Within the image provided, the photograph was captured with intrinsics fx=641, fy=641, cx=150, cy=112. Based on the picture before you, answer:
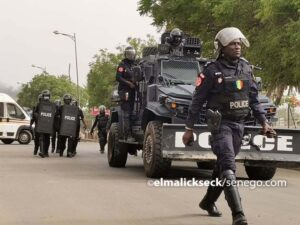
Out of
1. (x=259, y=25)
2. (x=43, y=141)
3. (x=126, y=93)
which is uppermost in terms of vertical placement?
(x=259, y=25)

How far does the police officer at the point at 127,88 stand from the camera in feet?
41.8

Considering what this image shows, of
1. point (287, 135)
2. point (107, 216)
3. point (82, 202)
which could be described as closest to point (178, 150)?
point (287, 135)

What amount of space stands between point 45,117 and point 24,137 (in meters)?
11.3

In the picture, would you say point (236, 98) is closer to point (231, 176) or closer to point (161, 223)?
point (231, 176)

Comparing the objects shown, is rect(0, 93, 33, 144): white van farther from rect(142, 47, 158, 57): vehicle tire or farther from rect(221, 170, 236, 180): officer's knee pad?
rect(221, 170, 236, 180): officer's knee pad

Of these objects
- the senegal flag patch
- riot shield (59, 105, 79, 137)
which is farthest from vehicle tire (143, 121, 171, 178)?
→ riot shield (59, 105, 79, 137)

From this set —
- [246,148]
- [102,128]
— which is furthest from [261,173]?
[102,128]

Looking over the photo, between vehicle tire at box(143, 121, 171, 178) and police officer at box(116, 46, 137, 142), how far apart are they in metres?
1.69

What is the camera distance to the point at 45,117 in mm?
17844

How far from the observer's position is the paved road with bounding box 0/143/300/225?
21.8 ft

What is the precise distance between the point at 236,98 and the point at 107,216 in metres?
1.93

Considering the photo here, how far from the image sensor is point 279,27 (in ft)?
55.0

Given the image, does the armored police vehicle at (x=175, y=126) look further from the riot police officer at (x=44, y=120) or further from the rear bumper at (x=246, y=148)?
the riot police officer at (x=44, y=120)

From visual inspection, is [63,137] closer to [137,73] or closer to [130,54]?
[130,54]
